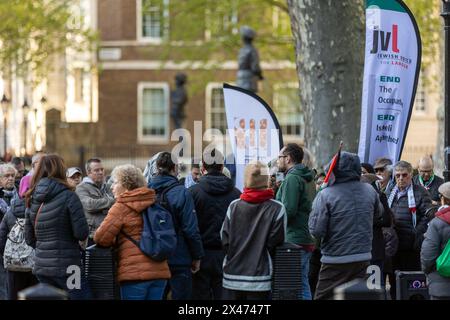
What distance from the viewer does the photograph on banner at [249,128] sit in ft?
43.8

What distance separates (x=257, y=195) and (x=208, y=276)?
1.44 metres

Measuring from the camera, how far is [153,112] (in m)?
45.5

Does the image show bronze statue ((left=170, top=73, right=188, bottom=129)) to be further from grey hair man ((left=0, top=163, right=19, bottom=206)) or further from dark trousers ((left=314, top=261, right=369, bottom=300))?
dark trousers ((left=314, top=261, right=369, bottom=300))

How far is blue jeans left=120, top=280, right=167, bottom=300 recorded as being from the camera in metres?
9.26

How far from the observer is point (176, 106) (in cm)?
4150

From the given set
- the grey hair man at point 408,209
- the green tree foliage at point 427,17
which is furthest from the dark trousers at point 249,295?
the green tree foliage at point 427,17

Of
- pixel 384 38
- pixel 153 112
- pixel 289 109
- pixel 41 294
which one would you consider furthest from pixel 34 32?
pixel 41 294

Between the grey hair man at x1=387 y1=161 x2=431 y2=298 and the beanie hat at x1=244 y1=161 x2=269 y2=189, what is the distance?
103 inches

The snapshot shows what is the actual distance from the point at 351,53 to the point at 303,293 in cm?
733

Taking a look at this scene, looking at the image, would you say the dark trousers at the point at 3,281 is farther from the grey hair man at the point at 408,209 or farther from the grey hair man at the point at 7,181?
the grey hair man at the point at 408,209

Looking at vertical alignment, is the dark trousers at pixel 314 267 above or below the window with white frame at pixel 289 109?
below

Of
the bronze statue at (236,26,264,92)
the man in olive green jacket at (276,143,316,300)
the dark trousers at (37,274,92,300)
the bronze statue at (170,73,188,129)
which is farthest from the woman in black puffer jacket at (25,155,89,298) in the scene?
the bronze statue at (170,73,188,129)

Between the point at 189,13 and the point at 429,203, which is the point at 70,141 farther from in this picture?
the point at 429,203

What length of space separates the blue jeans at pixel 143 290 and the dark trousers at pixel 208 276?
101 cm
